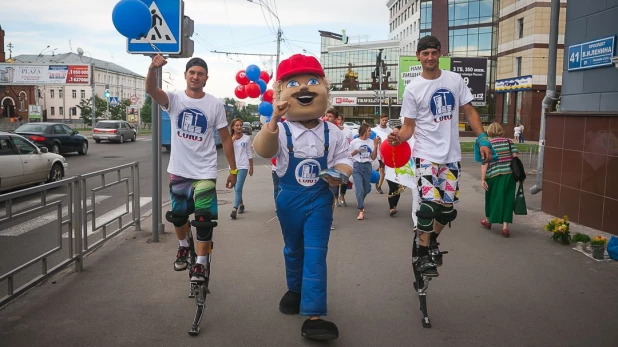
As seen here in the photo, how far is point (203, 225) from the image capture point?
14.6 feet

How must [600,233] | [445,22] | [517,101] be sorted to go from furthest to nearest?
[445,22], [517,101], [600,233]

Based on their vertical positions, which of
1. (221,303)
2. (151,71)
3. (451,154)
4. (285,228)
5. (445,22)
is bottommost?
(221,303)

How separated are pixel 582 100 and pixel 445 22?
1962 inches

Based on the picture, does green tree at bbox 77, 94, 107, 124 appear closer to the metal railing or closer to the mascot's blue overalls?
the metal railing

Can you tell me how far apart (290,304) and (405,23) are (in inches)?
3097

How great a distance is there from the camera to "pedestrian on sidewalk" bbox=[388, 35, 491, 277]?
14.7 feet

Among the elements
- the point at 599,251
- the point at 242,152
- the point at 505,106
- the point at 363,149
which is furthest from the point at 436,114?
the point at 505,106

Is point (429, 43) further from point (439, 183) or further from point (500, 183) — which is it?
point (500, 183)

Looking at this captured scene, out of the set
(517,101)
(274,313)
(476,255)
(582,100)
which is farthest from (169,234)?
(517,101)

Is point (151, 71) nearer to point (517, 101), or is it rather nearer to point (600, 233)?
point (600, 233)

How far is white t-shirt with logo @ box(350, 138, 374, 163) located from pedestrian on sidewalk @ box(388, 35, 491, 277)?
4784mm

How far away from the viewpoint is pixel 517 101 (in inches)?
1683

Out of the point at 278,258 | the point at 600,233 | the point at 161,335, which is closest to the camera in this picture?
the point at 161,335

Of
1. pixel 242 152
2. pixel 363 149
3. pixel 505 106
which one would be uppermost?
pixel 505 106
